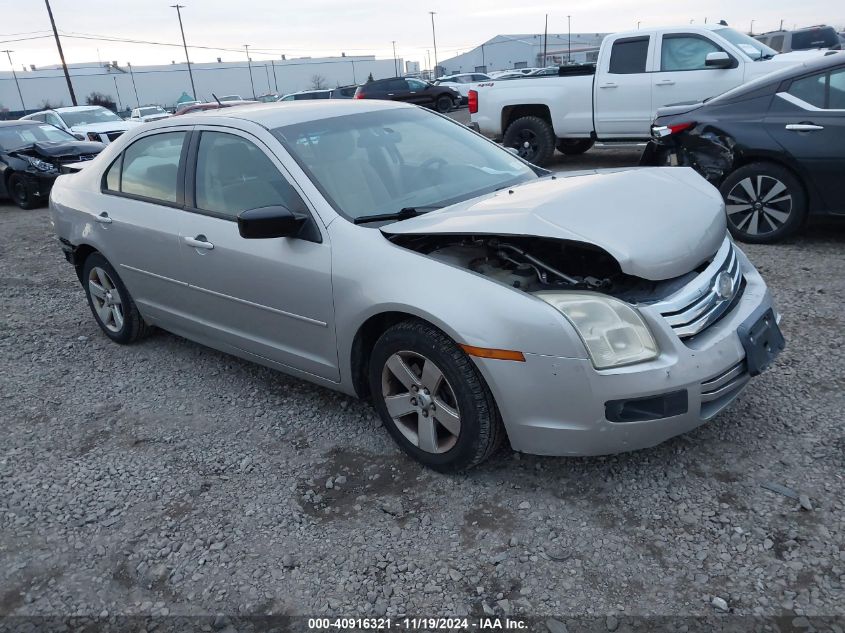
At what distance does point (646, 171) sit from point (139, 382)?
337cm

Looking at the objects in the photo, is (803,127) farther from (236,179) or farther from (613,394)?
(236,179)

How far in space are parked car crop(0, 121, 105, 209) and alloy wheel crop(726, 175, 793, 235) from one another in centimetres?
1030

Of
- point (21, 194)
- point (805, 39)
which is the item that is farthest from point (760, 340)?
point (805, 39)

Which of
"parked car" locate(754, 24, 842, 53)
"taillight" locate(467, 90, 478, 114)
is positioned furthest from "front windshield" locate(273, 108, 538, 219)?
"parked car" locate(754, 24, 842, 53)

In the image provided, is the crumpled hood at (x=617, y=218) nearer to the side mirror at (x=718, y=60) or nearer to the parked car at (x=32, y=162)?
the side mirror at (x=718, y=60)

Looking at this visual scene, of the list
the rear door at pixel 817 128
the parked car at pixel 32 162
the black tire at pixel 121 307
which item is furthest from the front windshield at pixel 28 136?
the rear door at pixel 817 128

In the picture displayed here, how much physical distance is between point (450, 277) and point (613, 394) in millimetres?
800

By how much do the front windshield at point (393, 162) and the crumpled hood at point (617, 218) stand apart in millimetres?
287

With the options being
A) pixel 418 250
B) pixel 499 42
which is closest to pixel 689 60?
pixel 418 250

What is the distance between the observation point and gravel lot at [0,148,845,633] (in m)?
2.41

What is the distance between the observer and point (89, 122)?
18734mm

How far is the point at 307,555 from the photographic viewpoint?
2.68 m

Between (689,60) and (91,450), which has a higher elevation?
(689,60)

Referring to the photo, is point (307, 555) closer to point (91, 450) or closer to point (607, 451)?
point (607, 451)
